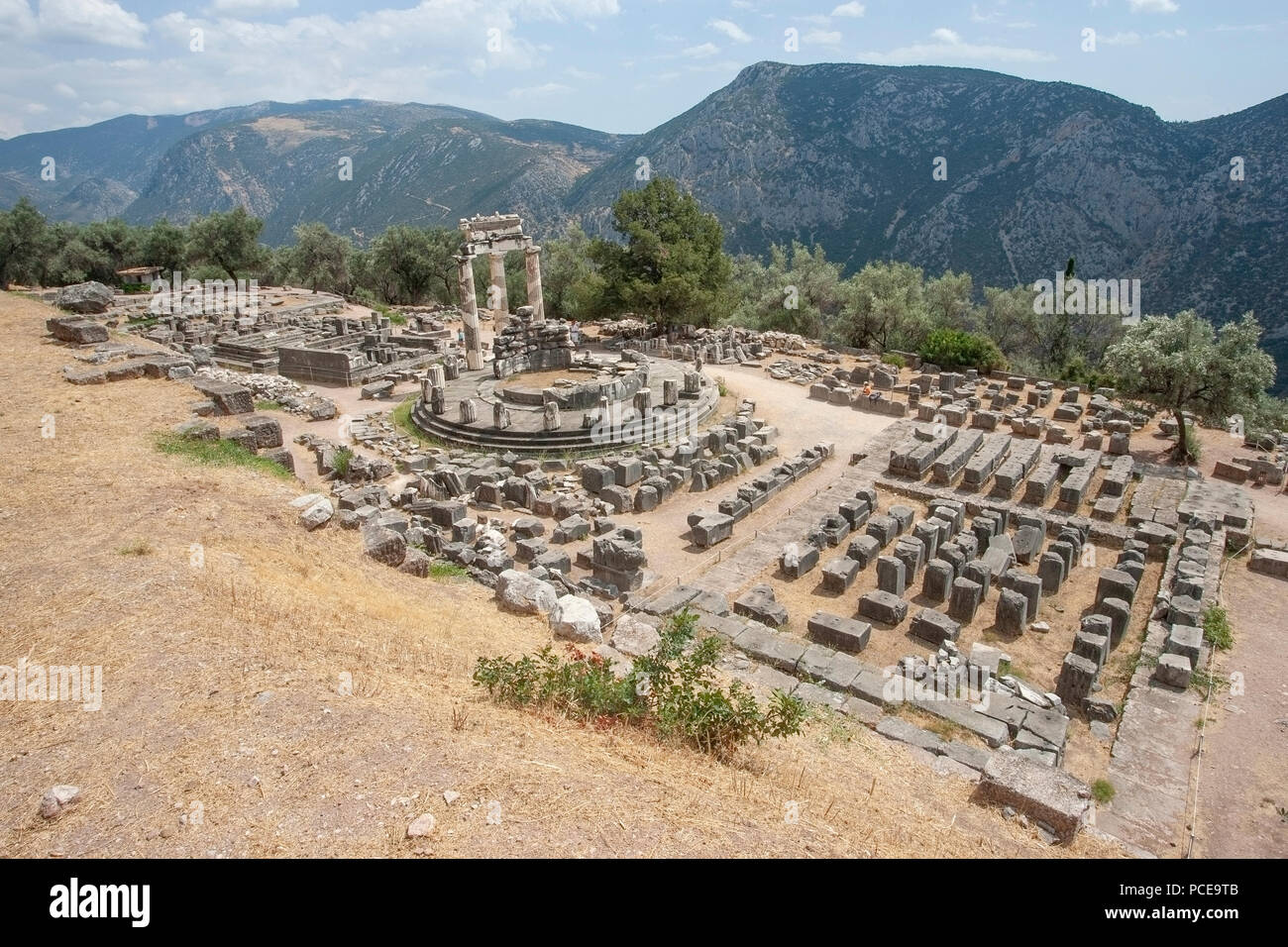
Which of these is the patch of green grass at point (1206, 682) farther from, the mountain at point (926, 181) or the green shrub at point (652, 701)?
the mountain at point (926, 181)

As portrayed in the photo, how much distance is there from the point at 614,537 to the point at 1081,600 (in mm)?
9378

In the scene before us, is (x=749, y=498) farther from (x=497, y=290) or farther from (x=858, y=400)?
(x=497, y=290)

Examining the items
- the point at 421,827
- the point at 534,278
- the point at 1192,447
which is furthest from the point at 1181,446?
the point at 534,278

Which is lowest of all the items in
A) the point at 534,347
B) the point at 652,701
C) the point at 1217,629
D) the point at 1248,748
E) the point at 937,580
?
the point at 1248,748

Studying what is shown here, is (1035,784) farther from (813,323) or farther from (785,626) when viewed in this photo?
(813,323)

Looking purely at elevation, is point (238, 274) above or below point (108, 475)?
above

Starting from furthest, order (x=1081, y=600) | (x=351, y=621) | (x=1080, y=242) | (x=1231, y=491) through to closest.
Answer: (x=1080, y=242) → (x=1231, y=491) → (x=1081, y=600) → (x=351, y=621)

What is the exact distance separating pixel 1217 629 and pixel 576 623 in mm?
11216

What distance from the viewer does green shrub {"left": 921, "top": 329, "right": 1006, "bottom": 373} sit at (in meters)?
31.6

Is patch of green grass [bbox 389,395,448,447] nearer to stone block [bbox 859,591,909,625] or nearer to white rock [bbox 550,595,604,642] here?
white rock [bbox 550,595,604,642]

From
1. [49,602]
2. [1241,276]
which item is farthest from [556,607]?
[1241,276]

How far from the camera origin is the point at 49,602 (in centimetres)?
812

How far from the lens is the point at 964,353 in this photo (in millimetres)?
31594

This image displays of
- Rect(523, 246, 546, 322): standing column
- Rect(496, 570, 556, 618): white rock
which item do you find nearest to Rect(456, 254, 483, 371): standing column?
Rect(523, 246, 546, 322): standing column
